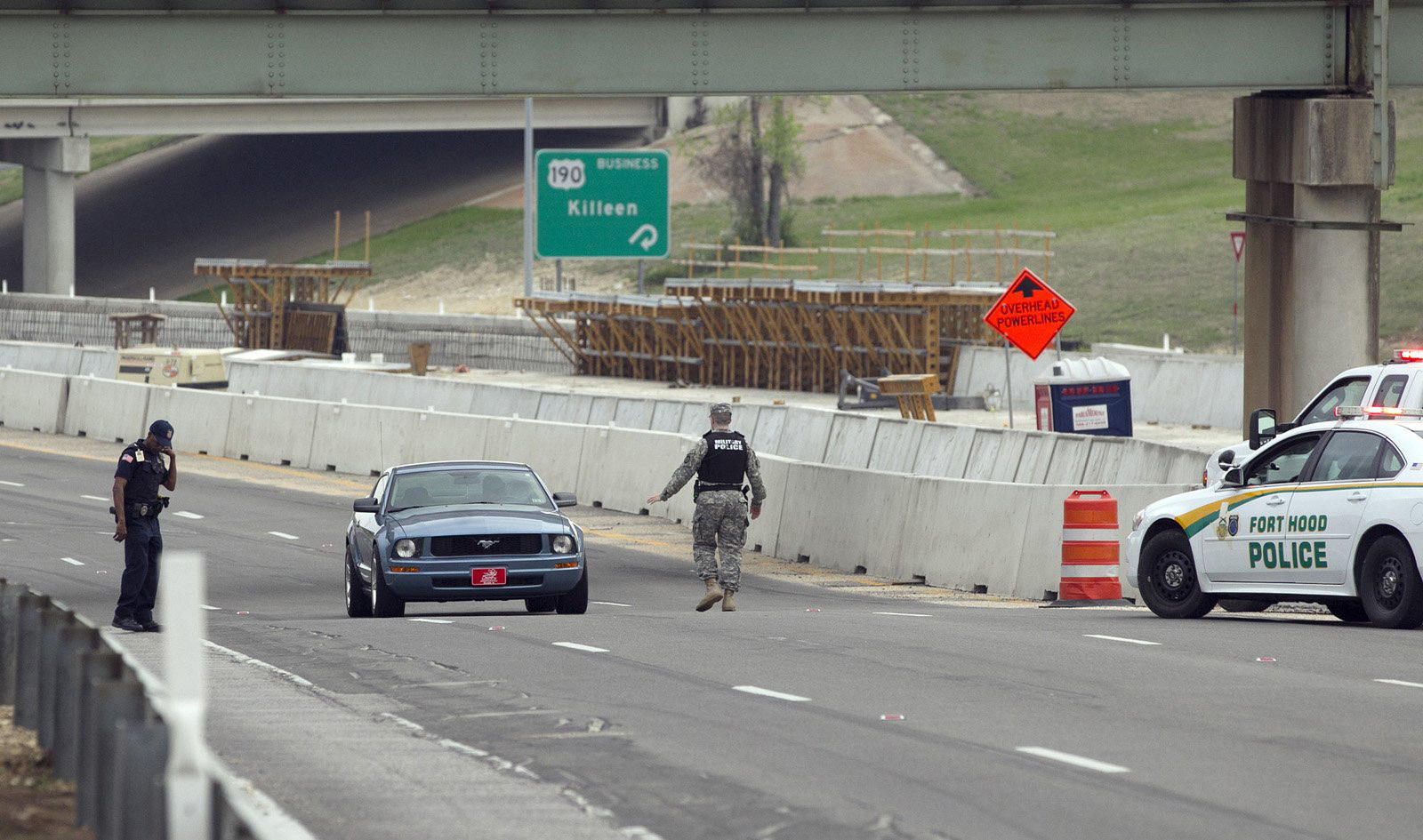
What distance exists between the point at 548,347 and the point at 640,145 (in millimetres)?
30668

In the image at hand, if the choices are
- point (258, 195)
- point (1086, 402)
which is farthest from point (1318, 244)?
point (258, 195)

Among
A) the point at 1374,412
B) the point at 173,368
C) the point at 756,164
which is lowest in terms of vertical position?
the point at 1374,412

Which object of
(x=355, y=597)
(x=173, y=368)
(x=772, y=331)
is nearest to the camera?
(x=355, y=597)

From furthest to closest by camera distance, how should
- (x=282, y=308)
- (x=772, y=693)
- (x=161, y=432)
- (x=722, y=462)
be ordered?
(x=282, y=308) < (x=722, y=462) < (x=161, y=432) < (x=772, y=693)

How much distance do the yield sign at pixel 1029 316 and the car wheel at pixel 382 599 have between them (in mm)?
14346

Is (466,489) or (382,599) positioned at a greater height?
(466,489)

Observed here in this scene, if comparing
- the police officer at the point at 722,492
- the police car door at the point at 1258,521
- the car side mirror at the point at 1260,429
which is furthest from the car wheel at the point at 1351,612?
the police officer at the point at 722,492

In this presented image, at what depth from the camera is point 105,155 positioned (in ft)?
357

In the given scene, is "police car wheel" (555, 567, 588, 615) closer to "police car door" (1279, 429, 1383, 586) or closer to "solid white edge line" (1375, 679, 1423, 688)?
"police car door" (1279, 429, 1383, 586)

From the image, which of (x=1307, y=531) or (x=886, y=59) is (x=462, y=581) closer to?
(x=1307, y=531)

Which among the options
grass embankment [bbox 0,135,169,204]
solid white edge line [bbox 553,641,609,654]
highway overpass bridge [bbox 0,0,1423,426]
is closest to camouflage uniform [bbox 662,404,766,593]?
solid white edge line [bbox 553,641,609,654]

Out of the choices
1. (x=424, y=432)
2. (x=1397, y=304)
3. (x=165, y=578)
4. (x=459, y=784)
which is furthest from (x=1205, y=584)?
(x=1397, y=304)

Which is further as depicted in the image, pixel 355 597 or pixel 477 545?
pixel 355 597

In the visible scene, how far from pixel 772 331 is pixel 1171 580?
3574 cm
